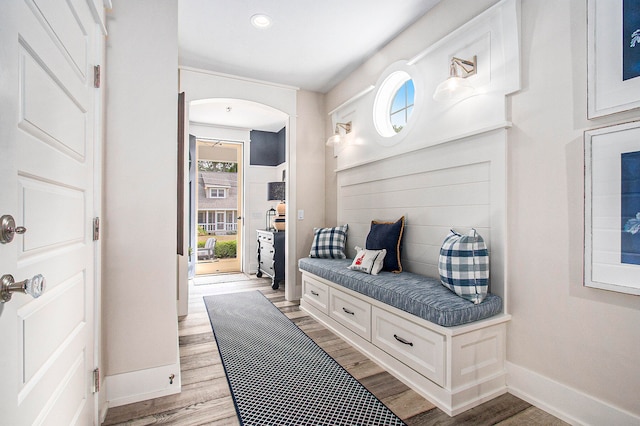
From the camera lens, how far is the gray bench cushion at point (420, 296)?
1.80 metres

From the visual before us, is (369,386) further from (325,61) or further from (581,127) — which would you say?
(325,61)

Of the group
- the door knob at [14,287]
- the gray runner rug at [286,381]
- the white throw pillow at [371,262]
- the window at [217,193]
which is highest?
the window at [217,193]

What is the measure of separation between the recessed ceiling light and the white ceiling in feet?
0.13

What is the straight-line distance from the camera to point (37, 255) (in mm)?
970

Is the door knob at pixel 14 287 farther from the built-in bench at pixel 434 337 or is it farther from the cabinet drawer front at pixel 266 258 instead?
the cabinet drawer front at pixel 266 258

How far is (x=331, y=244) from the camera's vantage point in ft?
11.6

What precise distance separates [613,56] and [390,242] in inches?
69.4

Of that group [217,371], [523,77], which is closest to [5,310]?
[217,371]

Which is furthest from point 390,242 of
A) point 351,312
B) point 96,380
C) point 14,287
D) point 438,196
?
point 14,287

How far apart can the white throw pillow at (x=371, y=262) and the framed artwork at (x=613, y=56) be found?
5.31 ft

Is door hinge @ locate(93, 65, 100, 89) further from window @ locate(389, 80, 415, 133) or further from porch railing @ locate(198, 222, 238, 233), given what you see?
porch railing @ locate(198, 222, 238, 233)

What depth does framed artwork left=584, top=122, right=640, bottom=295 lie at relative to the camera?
1433 millimetres

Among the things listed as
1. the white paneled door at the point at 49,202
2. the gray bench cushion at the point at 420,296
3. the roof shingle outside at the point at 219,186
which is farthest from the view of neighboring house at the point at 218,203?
the white paneled door at the point at 49,202

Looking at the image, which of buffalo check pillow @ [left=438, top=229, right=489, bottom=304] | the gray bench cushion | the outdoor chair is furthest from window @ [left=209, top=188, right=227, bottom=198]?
buffalo check pillow @ [left=438, top=229, right=489, bottom=304]
